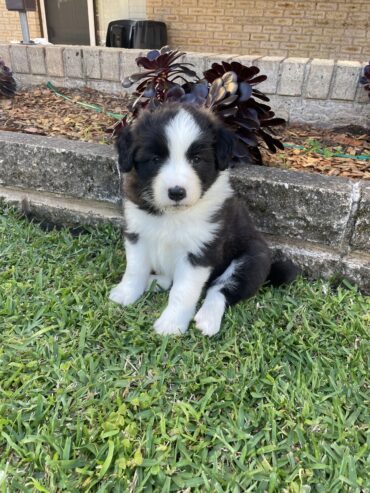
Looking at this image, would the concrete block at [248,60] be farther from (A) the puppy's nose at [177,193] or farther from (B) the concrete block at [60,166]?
(A) the puppy's nose at [177,193]

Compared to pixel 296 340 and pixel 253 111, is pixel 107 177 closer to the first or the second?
pixel 253 111

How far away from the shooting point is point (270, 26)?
9.20 metres

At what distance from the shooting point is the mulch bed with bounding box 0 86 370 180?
11.5 ft

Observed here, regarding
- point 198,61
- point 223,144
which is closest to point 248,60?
point 198,61

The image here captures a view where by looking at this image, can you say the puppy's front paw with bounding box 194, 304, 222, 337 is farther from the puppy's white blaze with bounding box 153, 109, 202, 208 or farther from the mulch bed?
the mulch bed

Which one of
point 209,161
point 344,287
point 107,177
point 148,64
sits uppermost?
point 148,64

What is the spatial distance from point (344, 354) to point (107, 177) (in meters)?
2.04

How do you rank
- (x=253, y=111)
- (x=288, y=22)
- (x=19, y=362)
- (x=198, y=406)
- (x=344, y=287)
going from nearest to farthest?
(x=198, y=406)
(x=19, y=362)
(x=344, y=287)
(x=253, y=111)
(x=288, y=22)

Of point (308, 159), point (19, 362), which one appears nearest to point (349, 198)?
point (308, 159)

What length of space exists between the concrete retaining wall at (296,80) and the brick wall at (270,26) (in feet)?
17.1

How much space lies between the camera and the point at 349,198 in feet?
9.04

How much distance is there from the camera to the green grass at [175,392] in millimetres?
1711

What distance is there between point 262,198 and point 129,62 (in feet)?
8.98

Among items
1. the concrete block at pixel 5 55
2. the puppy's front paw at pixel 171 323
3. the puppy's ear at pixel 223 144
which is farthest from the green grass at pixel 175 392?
the concrete block at pixel 5 55
